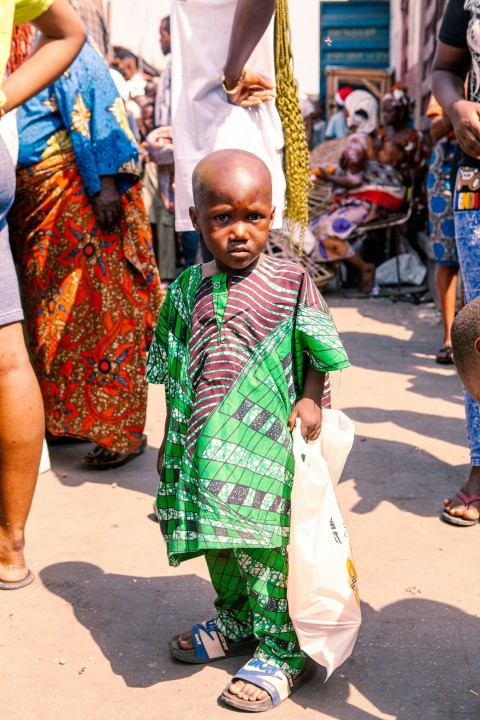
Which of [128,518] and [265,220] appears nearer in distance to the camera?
[265,220]

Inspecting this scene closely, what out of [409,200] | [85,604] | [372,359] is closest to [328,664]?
[85,604]

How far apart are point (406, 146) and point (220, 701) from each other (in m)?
7.30

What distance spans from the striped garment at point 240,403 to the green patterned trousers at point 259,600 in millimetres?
81

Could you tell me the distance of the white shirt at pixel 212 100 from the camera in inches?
123

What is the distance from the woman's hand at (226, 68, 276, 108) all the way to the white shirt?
0.09 ft

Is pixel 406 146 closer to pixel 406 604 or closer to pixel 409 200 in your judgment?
pixel 409 200

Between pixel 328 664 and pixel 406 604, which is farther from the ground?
pixel 328 664

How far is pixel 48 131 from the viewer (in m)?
3.50

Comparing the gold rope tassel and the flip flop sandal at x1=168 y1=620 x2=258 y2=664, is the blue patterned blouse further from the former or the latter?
the flip flop sandal at x1=168 y1=620 x2=258 y2=664

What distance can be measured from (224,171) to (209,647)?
1.27 metres

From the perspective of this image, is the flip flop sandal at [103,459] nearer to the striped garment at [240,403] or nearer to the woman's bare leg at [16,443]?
the woman's bare leg at [16,443]

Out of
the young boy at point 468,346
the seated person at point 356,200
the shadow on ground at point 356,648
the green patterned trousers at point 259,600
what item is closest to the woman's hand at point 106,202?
the shadow on ground at point 356,648

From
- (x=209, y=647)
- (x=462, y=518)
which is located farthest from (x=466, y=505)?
(x=209, y=647)

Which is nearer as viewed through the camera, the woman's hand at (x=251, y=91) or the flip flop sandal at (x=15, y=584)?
the flip flop sandal at (x=15, y=584)
